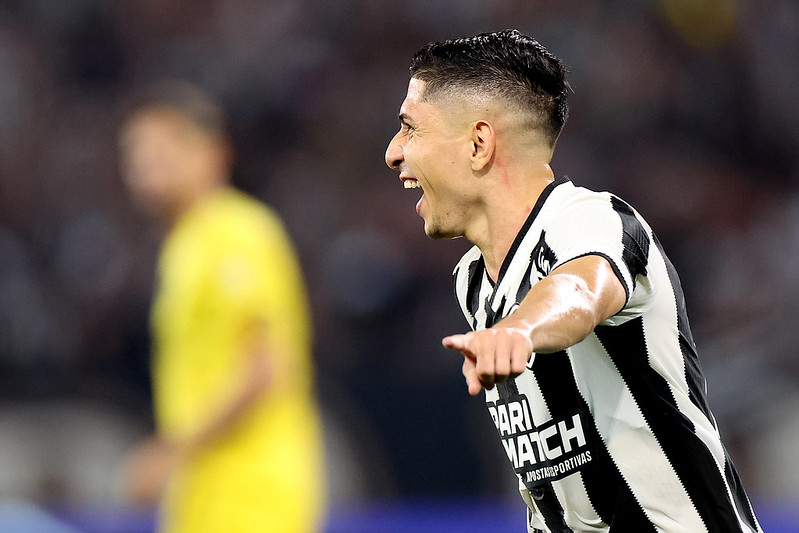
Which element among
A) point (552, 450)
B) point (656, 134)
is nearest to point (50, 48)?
point (656, 134)

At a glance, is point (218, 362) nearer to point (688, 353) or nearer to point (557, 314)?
point (688, 353)

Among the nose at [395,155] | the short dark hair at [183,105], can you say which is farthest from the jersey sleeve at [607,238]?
the short dark hair at [183,105]

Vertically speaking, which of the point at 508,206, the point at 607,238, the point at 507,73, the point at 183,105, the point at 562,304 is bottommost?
the point at 562,304

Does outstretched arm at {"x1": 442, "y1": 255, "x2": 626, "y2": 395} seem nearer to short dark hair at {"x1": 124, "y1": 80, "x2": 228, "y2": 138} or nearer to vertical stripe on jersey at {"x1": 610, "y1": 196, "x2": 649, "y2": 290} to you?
vertical stripe on jersey at {"x1": 610, "y1": 196, "x2": 649, "y2": 290}

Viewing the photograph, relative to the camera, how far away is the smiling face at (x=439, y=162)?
263cm

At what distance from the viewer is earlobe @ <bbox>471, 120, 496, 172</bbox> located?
8.52 feet

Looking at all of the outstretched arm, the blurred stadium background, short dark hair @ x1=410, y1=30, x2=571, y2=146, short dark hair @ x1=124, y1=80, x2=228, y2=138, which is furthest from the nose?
the blurred stadium background

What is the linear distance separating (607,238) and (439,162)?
56cm

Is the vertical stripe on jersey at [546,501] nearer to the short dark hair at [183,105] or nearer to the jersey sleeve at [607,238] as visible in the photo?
the jersey sleeve at [607,238]

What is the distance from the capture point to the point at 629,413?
7.72ft

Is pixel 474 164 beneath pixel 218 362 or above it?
beneath

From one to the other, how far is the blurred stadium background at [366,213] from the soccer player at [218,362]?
2033 millimetres

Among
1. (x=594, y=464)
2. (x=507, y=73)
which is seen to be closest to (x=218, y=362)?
(x=507, y=73)

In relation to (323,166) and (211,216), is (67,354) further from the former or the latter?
(211,216)
